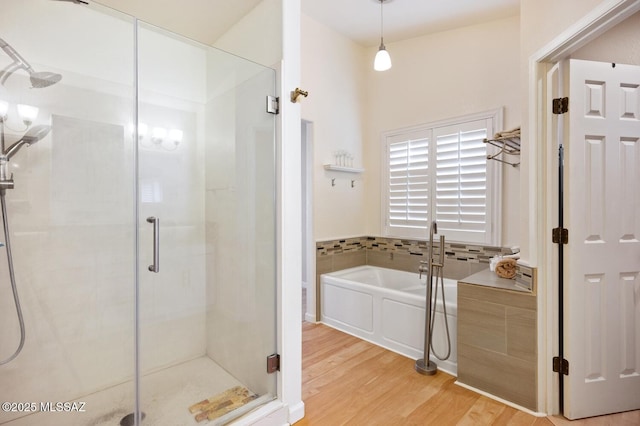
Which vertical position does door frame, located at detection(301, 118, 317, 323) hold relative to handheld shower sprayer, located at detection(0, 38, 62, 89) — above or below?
below

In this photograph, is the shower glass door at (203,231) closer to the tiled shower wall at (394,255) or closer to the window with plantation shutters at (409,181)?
the tiled shower wall at (394,255)

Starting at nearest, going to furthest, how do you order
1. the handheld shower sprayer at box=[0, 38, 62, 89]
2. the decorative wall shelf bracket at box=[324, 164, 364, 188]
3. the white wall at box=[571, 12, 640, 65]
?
1. the handheld shower sprayer at box=[0, 38, 62, 89]
2. the white wall at box=[571, 12, 640, 65]
3. the decorative wall shelf bracket at box=[324, 164, 364, 188]

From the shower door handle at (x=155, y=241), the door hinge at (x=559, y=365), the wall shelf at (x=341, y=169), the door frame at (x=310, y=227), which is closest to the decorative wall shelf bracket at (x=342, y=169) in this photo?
the wall shelf at (x=341, y=169)

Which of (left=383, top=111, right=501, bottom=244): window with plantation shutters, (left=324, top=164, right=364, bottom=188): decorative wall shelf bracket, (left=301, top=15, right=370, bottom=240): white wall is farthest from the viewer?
(left=324, top=164, right=364, bottom=188): decorative wall shelf bracket

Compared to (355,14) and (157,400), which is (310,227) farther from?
(355,14)

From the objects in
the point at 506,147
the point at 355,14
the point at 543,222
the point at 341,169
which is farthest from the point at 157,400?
the point at 355,14

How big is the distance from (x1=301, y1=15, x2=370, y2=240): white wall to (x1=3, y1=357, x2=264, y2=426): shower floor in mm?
1808

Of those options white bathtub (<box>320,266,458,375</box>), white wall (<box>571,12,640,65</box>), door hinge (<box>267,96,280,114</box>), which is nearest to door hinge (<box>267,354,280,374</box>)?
white bathtub (<box>320,266,458,375</box>)

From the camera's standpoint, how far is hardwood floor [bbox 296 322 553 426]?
5.99 ft

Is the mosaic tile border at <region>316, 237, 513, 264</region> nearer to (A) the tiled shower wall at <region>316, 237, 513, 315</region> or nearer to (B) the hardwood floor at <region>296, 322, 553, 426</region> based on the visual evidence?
(A) the tiled shower wall at <region>316, 237, 513, 315</region>

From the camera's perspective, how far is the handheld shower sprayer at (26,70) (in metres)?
1.60

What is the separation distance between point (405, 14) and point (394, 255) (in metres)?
2.55

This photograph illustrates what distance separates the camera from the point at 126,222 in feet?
6.18

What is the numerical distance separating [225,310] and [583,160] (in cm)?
239
